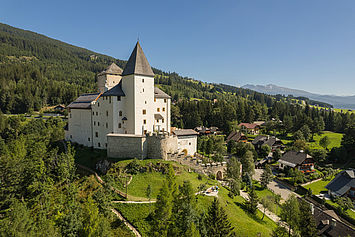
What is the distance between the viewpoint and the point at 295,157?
5703 cm

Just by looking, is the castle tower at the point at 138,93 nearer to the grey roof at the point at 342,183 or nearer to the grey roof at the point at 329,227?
the grey roof at the point at 329,227

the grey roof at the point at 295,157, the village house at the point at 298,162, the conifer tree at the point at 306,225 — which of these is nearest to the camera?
the conifer tree at the point at 306,225

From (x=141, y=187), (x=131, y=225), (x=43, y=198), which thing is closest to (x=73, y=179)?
(x=43, y=198)

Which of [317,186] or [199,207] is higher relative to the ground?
[199,207]

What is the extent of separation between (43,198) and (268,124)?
89.9 meters

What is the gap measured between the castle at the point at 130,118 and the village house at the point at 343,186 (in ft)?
106

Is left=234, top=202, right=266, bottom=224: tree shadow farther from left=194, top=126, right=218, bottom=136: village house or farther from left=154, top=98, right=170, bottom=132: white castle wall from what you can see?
left=194, top=126, right=218, bottom=136: village house

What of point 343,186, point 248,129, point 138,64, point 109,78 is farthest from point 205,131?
point 138,64

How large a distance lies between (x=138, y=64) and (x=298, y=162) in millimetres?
49226

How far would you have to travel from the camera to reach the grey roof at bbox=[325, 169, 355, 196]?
42938 mm

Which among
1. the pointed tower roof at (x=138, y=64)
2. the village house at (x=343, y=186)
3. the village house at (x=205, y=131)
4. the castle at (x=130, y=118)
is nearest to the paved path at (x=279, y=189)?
the village house at (x=343, y=186)

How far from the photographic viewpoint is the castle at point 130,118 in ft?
114

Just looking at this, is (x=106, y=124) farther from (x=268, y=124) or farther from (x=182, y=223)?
(x=268, y=124)

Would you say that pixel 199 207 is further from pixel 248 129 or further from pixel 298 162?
pixel 248 129
